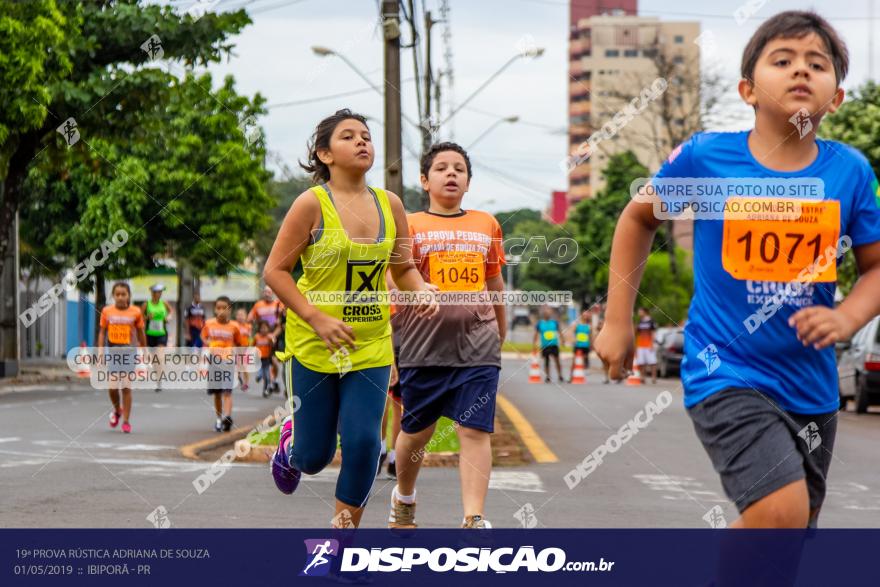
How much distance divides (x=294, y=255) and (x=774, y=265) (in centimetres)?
216

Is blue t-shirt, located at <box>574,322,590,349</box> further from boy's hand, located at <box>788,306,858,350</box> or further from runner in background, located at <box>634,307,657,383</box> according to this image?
boy's hand, located at <box>788,306,858,350</box>

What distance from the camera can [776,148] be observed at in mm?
3910

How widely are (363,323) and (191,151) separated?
37783mm

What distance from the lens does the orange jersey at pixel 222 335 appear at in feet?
53.1

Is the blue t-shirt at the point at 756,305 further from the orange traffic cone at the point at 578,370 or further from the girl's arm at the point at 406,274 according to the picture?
the orange traffic cone at the point at 578,370

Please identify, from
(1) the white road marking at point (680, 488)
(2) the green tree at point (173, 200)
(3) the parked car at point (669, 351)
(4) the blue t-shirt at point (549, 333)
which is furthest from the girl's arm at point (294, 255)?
(2) the green tree at point (173, 200)

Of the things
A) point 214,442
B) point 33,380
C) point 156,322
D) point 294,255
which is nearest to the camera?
point 294,255

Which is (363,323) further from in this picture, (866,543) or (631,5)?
(631,5)

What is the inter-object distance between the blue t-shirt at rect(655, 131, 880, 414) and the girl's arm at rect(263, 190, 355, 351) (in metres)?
1.68

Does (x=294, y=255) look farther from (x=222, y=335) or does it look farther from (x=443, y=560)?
(x=222, y=335)

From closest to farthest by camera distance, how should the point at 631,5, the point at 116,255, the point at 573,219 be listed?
1. the point at 116,255
2. the point at 573,219
3. the point at 631,5

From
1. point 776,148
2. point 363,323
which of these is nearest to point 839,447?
point 363,323

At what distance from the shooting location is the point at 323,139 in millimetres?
5625

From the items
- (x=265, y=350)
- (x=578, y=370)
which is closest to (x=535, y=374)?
(x=578, y=370)
